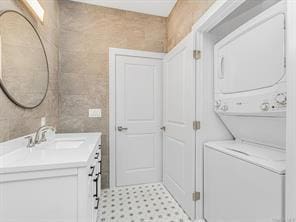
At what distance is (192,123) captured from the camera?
71.6 inches

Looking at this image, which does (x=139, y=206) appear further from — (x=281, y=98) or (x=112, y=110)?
(x=281, y=98)

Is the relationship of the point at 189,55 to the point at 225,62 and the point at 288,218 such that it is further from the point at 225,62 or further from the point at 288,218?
the point at 288,218

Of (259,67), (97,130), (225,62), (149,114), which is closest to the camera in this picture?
(259,67)

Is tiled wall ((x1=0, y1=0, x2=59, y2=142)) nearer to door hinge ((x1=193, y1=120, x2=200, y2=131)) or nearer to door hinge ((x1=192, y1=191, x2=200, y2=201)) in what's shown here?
door hinge ((x1=193, y1=120, x2=200, y2=131))

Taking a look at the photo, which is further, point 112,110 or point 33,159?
point 112,110

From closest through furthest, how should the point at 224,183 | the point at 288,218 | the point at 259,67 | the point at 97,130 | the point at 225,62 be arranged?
the point at 288,218 < the point at 259,67 < the point at 224,183 < the point at 225,62 < the point at 97,130

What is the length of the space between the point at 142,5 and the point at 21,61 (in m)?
1.83

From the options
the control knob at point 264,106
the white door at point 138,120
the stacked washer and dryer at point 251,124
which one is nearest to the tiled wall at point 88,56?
the white door at point 138,120

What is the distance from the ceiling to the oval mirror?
4.00 feet

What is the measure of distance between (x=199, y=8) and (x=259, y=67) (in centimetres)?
102

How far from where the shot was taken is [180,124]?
213 cm

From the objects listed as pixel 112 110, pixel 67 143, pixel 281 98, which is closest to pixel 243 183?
pixel 281 98

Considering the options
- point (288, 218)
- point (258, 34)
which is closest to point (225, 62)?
point (258, 34)

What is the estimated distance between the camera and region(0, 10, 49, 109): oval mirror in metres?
1.24
